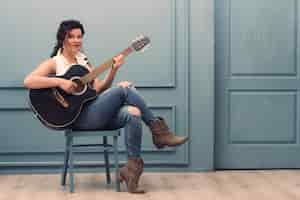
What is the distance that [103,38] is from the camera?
4812 millimetres

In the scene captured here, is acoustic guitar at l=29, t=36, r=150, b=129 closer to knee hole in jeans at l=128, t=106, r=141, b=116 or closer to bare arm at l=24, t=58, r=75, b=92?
bare arm at l=24, t=58, r=75, b=92

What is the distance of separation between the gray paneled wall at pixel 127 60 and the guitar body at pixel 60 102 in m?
0.77

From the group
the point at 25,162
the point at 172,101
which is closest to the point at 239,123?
the point at 172,101

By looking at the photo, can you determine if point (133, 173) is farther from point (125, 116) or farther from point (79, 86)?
point (79, 86)

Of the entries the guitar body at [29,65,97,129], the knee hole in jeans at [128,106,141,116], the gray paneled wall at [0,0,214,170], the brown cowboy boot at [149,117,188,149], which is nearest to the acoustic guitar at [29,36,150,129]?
the guitar body at [29,65,97,129]

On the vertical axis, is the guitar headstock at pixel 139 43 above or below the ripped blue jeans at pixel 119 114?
above

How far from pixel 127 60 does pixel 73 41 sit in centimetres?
74

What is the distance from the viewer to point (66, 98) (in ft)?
13.3

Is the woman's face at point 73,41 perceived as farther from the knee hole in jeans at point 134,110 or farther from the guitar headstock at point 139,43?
the knee hole in jeans at point 134,110

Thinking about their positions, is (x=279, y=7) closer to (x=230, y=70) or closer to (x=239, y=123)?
(x=230, y=70)

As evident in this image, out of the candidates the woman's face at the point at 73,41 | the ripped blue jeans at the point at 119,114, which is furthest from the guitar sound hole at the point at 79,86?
the woman's face at the point at 73,41

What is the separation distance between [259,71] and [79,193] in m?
1.64

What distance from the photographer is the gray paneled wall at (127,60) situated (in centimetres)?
479

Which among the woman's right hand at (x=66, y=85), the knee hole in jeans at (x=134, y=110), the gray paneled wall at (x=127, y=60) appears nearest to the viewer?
the woman's right hand at (x=66, y=85)
